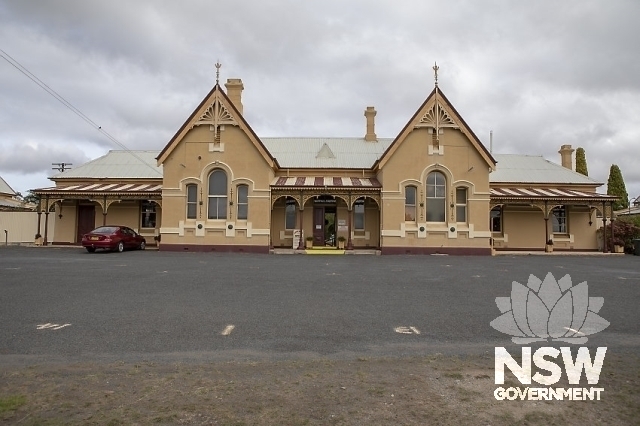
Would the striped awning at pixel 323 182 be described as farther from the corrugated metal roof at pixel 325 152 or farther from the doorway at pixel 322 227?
the doorway at pixel 322 227

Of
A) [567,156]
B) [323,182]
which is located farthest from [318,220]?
[567,156]

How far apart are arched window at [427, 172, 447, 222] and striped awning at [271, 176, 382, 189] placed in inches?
117

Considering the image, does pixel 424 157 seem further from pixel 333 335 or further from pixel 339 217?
pixel 333 335

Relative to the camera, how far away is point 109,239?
73.6ft

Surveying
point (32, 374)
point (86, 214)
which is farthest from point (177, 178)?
point (32, 374)

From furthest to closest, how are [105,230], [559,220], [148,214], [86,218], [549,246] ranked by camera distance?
[86,218] → [559,220] → [148,214] → [549,246] → [105,230]

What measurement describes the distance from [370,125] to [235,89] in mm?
10064

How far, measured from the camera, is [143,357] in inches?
215

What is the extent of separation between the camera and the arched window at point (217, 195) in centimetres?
2475

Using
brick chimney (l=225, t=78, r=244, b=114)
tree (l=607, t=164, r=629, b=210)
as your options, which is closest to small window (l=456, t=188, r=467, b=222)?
brick chimney (l=225, t=78, r=244, b=114)

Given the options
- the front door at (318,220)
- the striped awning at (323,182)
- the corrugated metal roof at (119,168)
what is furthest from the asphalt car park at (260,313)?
the corrugated metal roof at (119,168)

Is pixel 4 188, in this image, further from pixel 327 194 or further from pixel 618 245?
pixel 618 245

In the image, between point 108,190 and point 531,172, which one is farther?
point 531,172

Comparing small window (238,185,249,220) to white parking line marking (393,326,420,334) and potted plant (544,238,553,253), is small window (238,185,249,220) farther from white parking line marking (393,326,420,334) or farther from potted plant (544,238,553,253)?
white parking line marking (393,326,420,334)
